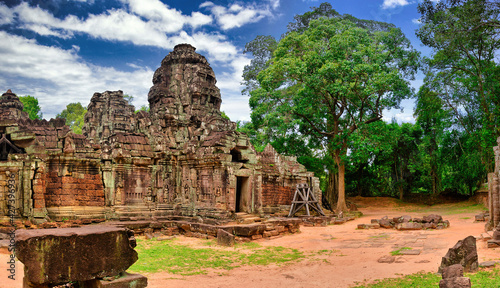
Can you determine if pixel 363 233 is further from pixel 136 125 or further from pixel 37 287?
pixel 37 287

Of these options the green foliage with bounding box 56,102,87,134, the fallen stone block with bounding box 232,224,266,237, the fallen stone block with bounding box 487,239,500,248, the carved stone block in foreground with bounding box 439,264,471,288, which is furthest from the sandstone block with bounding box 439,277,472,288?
the green foliage with bounding box 56,102,87,134

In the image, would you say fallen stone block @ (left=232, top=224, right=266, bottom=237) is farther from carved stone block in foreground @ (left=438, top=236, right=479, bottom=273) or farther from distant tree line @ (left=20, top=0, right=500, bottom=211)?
distant tree line @ (left=20, top=0, right=500, bottom=211)

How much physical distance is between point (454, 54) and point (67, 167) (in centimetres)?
2005

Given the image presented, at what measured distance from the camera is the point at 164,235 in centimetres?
1280

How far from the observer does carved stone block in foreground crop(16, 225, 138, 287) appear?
4266 millimetres

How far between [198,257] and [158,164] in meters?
6.05

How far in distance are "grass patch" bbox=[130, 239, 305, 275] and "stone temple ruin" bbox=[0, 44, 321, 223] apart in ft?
9.31

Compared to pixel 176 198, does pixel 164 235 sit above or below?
below

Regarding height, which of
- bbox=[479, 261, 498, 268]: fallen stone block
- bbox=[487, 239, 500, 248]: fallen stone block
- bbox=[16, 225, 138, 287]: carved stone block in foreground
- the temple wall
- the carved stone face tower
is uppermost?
the carved stone face tower

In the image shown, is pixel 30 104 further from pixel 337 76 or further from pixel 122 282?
pixel 122 282

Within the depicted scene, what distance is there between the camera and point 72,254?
4.49m

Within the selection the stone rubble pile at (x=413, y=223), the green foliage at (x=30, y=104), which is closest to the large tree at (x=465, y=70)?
the stone rubble pile at (x=413, y=223)

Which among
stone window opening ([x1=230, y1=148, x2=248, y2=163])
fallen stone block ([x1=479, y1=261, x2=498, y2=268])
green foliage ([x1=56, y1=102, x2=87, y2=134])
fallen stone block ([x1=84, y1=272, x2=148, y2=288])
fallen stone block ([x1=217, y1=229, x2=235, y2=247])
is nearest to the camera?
fallen stone block ([x1=84, y1=272, x2=148, y2=288])

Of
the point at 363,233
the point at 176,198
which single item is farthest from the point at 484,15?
the point at 176,198
